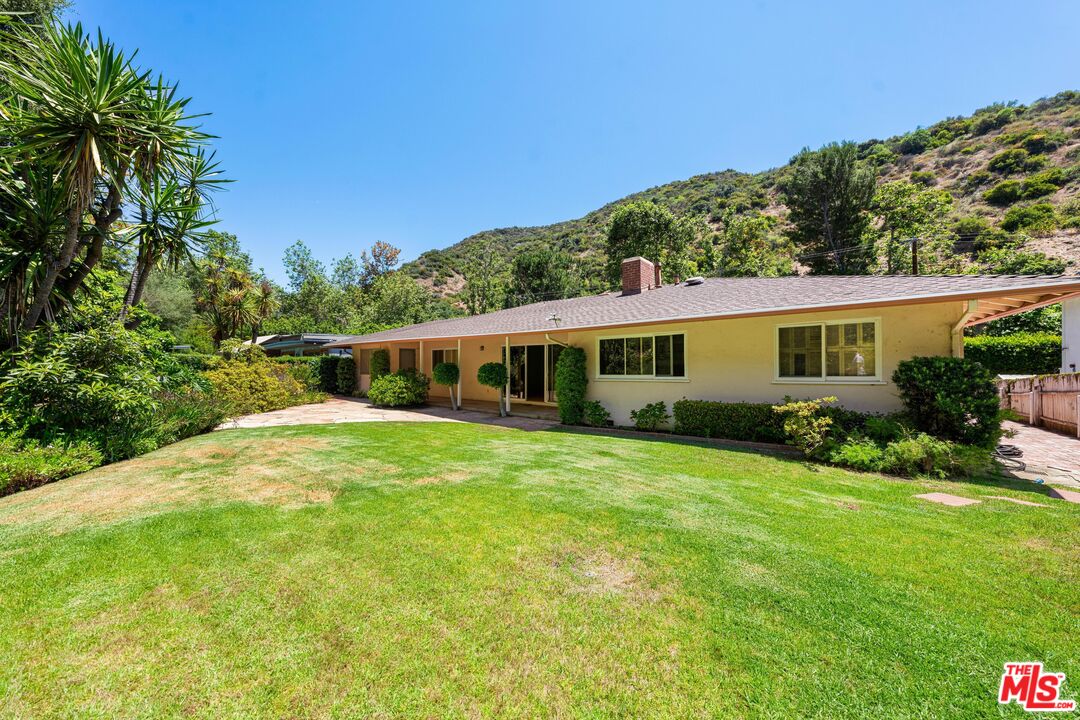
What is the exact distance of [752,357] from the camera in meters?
8.88

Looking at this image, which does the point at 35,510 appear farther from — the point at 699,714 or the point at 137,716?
the point at 699,714

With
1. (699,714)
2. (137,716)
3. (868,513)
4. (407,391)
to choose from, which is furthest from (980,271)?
(137,716)

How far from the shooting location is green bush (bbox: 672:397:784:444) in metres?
8.12

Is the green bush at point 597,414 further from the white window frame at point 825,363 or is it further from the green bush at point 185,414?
the green bush at point 185,414

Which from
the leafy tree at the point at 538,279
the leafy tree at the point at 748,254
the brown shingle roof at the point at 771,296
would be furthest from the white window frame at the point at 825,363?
the leafy tree at the point at 538,279

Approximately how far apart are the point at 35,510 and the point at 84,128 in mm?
5223

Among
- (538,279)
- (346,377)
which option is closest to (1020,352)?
(538,279)

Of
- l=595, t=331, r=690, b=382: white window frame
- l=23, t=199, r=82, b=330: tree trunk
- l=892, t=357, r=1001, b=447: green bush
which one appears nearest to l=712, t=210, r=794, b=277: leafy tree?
l=595, t=331, r=690, b=382: white window frame

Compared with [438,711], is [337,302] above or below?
above

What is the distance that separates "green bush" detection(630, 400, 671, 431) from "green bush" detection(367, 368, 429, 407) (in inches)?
341

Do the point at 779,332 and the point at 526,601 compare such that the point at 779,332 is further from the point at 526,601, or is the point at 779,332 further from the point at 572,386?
the point at 526,601

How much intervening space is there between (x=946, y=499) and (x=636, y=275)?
10585mm

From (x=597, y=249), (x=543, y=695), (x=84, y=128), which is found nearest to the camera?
(x=543, y=695)

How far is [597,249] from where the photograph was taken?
53.4 meters
